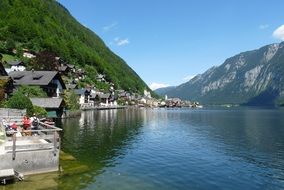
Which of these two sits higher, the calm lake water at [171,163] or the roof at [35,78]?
the roof at [35,78]

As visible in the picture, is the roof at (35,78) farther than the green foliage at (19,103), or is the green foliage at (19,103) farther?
the roof at (35,78)

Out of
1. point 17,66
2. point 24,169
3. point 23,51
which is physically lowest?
point 24,169

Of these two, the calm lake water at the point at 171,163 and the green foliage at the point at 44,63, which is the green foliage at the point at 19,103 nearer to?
the calm lake water at the point at 171,163

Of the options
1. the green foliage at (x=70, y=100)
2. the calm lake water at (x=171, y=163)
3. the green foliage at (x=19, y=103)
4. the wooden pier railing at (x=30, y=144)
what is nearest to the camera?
the wooden pier railing at (x=30, y=144)

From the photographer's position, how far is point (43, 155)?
3084 centimetres

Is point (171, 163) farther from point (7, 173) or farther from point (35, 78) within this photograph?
point (35, 78)

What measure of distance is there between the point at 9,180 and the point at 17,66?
135334 millimetres

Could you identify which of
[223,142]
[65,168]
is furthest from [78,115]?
[65,168]

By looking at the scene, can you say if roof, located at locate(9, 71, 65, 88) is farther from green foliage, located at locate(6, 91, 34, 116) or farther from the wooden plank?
the wooden plank

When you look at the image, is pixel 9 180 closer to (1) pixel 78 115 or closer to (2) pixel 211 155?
(2) pixel 211 155

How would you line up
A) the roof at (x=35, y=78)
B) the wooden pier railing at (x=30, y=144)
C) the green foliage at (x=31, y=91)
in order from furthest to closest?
1. the roof at (x=35, y=78)
2. the green foliage at (x=31, y=91)
3. the wooden pier railing at (x=30, y=144)

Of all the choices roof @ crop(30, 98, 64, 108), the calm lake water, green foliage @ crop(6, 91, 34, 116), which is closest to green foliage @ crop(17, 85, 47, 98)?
roof @ crop(30, 98, 64, 108)

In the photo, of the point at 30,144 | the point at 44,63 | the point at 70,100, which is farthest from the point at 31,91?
the point at 30,144

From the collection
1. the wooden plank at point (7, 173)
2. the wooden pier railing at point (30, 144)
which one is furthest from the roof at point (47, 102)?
the wooden plank at point (7, 173)
